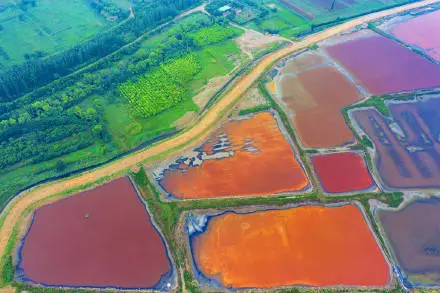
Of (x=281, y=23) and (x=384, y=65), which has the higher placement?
(x=281, y=23)

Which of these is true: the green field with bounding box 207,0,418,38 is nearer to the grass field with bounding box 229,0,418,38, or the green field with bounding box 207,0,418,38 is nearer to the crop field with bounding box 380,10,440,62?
the grass field with bounding box 229,0,418,38

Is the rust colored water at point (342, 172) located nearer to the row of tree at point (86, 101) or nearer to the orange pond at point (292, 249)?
the orange pond at point (292, 249)

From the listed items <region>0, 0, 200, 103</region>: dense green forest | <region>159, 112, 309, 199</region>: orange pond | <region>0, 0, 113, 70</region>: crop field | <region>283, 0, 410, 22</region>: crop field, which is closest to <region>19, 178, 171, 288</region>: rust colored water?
<region>159, 112, 309, 199</region>: orange pond

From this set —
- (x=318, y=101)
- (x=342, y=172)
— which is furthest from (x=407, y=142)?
(x=318, y=101)

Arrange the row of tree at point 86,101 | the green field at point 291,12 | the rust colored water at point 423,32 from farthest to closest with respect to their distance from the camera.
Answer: the green field at point 291,12 < the rust colored water at point 423,32 < the row of tree at point 86,101

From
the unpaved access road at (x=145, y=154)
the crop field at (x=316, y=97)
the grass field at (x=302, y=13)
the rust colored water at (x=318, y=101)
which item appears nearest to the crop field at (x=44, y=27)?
the unpaved access road at (x=145, y=154)

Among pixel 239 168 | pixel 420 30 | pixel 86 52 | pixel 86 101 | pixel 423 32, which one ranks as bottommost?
pixel 239 168

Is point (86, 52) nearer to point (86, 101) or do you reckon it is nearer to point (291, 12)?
point (86, 101)

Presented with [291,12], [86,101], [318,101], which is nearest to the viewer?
[318,101]
